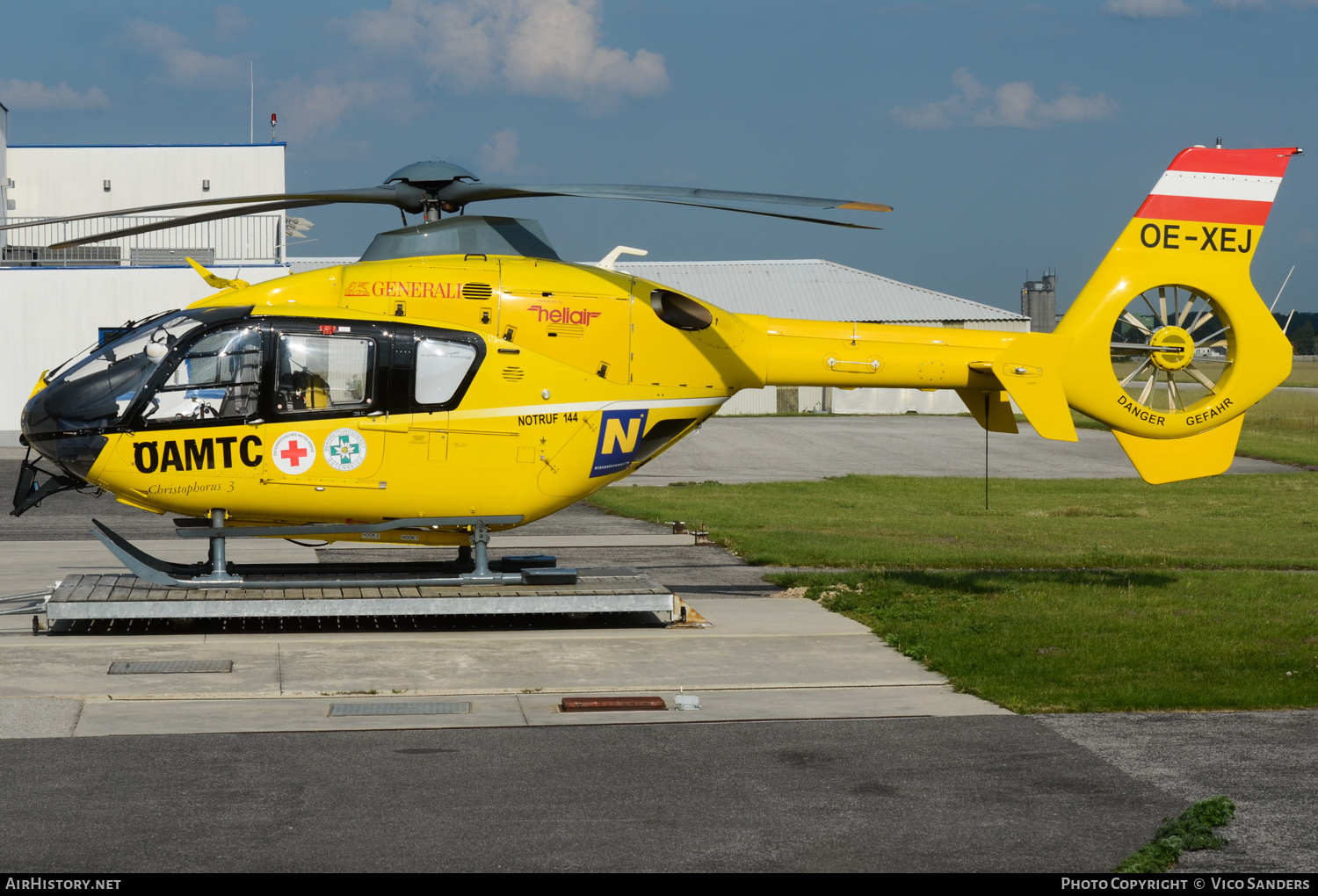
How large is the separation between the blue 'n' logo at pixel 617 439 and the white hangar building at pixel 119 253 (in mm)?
18636

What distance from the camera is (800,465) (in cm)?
3572

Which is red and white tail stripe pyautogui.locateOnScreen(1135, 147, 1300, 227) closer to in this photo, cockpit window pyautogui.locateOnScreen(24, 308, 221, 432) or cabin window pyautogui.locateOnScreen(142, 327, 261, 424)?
cabin window pyautogui.locateOnScreen(142, 327, 261, 424)

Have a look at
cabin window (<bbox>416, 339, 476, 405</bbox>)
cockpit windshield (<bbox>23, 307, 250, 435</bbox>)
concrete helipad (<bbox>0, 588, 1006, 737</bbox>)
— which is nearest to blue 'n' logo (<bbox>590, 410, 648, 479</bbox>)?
cabin window (<bbox>416, 339, 476, 405</bbox>)

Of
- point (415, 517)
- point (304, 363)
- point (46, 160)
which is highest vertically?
point (46, 160)

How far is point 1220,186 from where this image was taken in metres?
14.1

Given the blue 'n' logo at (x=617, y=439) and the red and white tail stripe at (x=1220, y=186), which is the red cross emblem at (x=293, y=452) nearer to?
the blue 'n' logo at (x=617, y=439)

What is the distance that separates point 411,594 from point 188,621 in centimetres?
214


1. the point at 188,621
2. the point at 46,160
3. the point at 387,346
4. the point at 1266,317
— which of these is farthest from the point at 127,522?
the point at 46,160

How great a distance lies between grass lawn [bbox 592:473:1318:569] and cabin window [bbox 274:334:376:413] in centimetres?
696

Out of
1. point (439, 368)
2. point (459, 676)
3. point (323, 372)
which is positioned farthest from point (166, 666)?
point (439, 368)

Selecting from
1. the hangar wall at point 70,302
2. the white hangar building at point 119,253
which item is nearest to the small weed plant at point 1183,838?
the white hangar building at point 119,253

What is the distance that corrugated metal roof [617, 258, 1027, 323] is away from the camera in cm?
6456

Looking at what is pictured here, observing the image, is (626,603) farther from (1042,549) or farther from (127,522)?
(127,522)

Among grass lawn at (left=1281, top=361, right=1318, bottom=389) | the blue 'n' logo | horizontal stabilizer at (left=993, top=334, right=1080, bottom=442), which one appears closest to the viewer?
the blue 'n' logo
